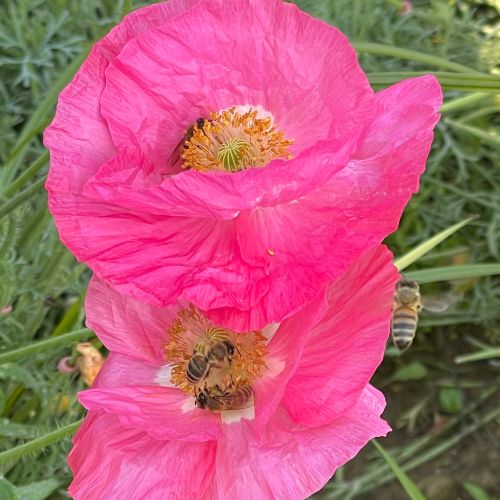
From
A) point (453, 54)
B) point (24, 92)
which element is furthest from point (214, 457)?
point (453, 54)

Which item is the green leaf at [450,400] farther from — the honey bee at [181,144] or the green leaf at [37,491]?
the honey bee at [181,144]

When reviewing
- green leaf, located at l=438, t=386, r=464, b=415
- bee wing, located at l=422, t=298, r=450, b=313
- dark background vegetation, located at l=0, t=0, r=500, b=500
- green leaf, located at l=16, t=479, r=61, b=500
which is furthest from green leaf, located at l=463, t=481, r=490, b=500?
green leaf, located at l=16, t=479, r=61, b=500

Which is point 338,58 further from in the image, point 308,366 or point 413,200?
point 413,200

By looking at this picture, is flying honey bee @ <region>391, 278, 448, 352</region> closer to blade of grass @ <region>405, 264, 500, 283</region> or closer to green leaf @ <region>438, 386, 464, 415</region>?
blade of grass @ <region>405, 264, 500, 283</region>

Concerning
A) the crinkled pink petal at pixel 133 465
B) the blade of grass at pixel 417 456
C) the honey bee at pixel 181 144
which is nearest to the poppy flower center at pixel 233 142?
the honey bee at pixel 181 144

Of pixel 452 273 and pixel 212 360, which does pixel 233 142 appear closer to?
pixel 212 360

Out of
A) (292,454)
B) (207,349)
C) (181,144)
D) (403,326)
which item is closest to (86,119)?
(181,144)

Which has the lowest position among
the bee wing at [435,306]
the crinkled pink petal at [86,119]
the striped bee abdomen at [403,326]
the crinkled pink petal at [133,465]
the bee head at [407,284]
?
the bee wing at [435,306]
